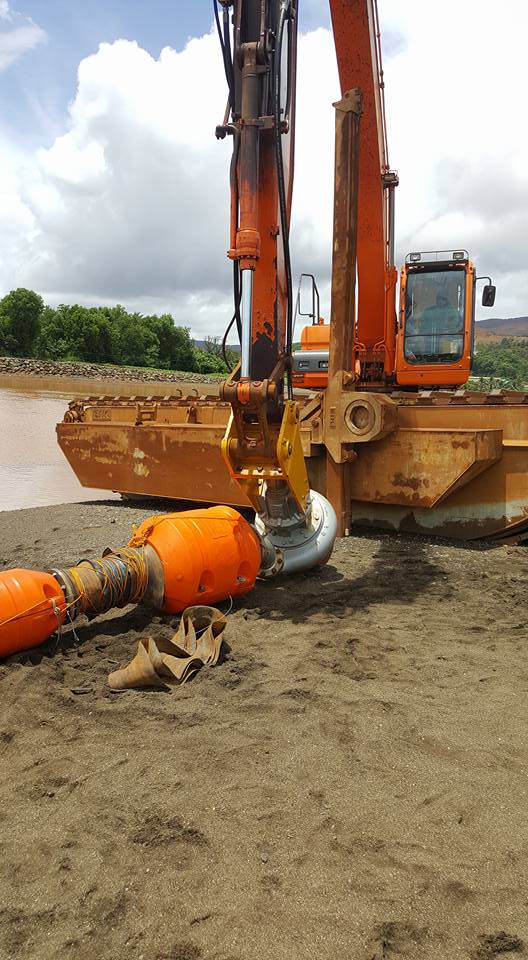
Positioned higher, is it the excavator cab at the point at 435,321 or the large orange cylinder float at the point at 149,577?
the excavator cab at the point at 435,321

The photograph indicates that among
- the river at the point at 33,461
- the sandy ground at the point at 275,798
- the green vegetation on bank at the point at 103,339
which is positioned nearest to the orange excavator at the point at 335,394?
the sandy ground at the point at 275,798

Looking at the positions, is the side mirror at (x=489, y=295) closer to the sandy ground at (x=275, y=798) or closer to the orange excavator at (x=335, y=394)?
the orange excavator at (x=335, y=394)

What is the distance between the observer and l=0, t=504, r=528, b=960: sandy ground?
196cm

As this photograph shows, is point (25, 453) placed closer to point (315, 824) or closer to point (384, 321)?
point (384, 321)

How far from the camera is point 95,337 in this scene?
Answer: 6894 cm

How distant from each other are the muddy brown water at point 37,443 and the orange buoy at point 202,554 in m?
6.67

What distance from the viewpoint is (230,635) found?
434cm

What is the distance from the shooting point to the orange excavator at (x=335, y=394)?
4.73 m

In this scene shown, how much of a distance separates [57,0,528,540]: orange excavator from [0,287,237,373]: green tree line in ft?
144

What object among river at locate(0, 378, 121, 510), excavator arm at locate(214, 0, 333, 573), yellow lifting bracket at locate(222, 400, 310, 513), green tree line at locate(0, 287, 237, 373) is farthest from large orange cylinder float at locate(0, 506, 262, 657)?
green tree line at locate(0, 287, 237, 373)

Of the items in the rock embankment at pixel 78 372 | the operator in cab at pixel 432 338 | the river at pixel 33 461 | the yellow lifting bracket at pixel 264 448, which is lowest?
the river at pixel 33 461

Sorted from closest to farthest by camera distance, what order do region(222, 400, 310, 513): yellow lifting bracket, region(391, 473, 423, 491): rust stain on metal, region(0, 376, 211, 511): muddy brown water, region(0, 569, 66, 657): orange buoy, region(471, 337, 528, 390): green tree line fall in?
1. region(0, 569, 66, 657): orange buoy
2. region(222, 400, 310, 513): yellow lifting bracket
3. region(391, 473, 423, 491): rust stain on metal
4. region(0, 376, 211, 511): muddy brown water
5. region(471, 337, 528, 390): green tree line

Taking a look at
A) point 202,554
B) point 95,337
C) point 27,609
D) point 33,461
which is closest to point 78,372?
point 95,337

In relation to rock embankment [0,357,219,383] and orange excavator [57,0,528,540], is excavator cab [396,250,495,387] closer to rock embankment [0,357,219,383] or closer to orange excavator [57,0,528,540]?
orange excavator [57,0,528,540]
